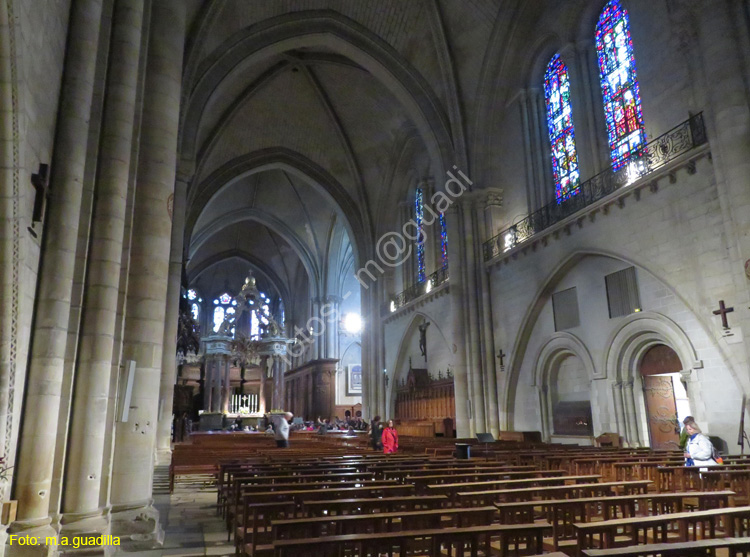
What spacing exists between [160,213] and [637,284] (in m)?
9.83

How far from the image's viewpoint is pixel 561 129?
621 inches

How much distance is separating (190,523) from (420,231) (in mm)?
17360

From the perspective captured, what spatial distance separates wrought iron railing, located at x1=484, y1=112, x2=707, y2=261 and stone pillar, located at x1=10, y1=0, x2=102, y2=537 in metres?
10.2

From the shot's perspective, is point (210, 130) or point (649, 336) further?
point (210, 130)

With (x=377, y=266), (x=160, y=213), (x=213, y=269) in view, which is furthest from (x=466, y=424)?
(x=213, y=269)

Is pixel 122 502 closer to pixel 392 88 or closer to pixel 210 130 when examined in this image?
pixel 392 88

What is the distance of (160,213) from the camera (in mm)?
7113

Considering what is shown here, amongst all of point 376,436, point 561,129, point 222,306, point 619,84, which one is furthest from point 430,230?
point 222,306

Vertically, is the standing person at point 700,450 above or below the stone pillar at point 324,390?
below

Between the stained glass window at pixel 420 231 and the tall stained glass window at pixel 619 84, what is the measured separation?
9369 mm

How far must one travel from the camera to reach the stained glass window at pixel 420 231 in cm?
2278

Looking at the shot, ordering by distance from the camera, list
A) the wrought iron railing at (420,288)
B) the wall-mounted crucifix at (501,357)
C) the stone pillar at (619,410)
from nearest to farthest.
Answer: the stone pillar at (619,410) → the wall-mounted crucifix at (501,357) → the wrought iron railing at (420,288)

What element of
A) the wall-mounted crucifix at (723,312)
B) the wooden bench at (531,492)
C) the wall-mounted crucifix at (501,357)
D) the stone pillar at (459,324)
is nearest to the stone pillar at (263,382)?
the stone pillar at (459,324)

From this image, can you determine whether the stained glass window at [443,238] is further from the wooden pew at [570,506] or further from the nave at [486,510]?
the wooden pew at [570,506]
